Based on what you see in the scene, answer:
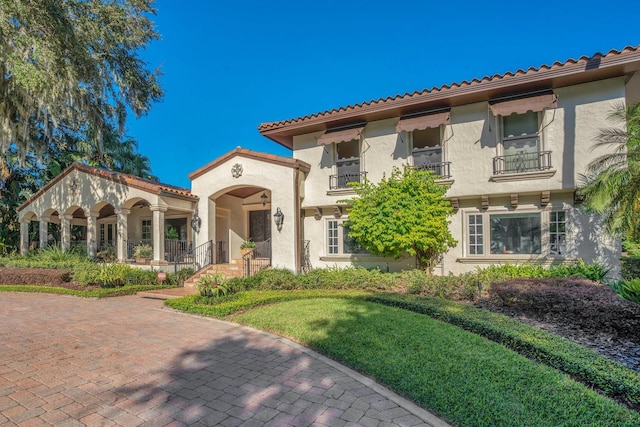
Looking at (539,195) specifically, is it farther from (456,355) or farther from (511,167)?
(456,355)

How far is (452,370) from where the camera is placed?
171 inches

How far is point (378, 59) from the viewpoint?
1912 cm

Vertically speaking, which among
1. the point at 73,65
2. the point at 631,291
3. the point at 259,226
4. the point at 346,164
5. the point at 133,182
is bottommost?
the point at 631,291

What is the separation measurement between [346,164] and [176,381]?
33.1 feet

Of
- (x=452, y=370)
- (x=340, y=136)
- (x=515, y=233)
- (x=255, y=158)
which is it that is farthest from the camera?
(x=255, y=158)

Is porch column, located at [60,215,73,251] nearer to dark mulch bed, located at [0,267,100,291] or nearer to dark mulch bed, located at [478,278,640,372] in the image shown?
dark mulch bed, located at [0,267,100,291]

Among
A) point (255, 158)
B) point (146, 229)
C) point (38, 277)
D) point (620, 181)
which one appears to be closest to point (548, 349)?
point (620, 181)

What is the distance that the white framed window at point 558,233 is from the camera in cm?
999

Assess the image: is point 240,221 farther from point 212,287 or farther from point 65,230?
point 65,230

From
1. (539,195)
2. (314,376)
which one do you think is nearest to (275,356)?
(314,376)

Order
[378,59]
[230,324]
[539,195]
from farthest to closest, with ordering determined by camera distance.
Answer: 1. [378,59]
2. [539,195]
3. [230,324]

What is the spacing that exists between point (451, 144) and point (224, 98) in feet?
111

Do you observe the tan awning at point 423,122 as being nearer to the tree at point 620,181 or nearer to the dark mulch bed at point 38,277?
the tree at point 620,181

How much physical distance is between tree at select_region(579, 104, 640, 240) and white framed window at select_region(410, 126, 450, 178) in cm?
416
